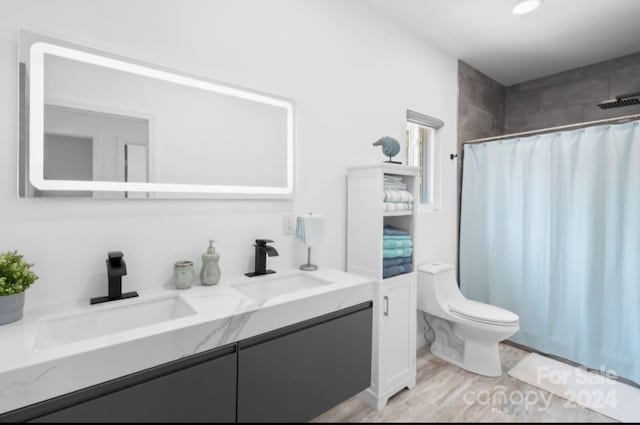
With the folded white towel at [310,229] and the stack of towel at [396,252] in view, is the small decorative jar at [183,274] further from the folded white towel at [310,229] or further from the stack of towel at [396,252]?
the stack of towel at [396,252]

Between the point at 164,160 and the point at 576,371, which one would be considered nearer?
the point at 164,160

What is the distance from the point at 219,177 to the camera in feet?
5.19

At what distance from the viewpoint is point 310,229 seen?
70.0 inches

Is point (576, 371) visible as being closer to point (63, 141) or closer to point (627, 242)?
point (627, 242)

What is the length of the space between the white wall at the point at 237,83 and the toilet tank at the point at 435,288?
238 millimetres

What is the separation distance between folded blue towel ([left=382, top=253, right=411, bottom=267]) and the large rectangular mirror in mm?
755

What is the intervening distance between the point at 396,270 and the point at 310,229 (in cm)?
68

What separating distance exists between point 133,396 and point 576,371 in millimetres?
2923

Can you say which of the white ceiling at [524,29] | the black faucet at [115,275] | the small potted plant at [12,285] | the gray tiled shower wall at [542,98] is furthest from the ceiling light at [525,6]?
the small potted plant at [12,285]

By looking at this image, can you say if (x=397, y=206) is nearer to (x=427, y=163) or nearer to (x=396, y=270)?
(x=396, y=270)

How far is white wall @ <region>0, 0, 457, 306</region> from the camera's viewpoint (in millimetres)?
1166

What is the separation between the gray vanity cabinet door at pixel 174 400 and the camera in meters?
0.85

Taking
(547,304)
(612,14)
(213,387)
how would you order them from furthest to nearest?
(547,304)
(612,14)
(213,387)

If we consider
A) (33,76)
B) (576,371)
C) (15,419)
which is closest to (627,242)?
(576,371)
